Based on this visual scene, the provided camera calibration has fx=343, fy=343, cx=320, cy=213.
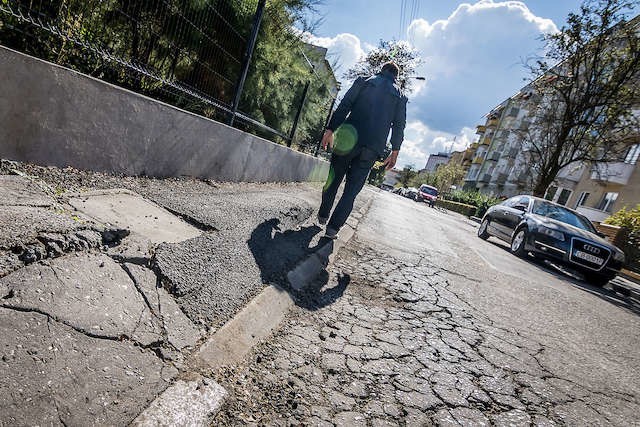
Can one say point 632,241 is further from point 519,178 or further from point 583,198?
point 519,178

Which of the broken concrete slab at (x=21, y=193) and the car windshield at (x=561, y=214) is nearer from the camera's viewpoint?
the broken concrete slab at (x=21, y=193)

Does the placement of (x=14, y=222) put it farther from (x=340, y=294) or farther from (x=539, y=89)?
(x=539, y=89)

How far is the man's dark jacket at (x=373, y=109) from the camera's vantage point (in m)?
3.82

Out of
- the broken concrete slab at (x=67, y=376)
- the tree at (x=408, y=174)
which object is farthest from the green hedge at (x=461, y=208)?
the tree at (x=408, y=174)

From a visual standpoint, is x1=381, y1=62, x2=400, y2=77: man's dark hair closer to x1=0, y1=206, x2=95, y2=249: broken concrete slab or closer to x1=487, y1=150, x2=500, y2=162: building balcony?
x1=0, y1=206, x2=95, y2=249: broken concrete slab

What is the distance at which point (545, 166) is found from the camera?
58.9ft

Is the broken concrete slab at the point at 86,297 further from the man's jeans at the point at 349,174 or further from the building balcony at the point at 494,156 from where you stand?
the building balcony at the point at 494,156

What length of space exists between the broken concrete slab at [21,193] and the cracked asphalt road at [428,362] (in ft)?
4.34

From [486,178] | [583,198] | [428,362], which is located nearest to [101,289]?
[428,362]

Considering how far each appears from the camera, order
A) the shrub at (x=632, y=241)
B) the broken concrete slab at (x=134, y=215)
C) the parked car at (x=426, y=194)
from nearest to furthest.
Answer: the broken concrete slab at (x=134, y=215) → the shrub at (x=632, y=241) → the parked car at (x=426, y=194)

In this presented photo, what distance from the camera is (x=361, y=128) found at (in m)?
3.84

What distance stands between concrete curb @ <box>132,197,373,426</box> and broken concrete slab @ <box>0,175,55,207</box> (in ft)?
3.83

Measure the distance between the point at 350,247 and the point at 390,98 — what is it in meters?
1.79

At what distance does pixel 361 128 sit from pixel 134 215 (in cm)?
251
